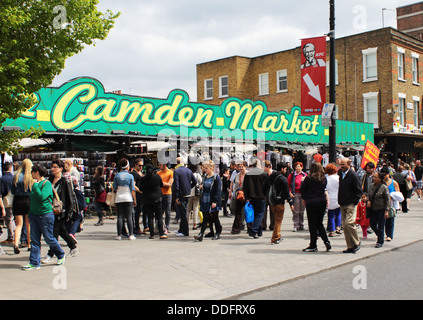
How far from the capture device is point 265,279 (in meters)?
6.72

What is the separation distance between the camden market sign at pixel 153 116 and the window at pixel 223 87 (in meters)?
14.4

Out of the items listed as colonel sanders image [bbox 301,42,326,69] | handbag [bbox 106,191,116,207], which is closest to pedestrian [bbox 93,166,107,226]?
handbag [bbox 106,191,116,207]

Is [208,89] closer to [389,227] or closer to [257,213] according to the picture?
[257,213]

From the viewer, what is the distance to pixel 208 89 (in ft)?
129

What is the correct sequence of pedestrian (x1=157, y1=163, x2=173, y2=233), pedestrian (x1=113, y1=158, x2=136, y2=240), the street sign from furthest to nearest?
1. the street sign
2. pedestrian (x1=157, y1=163, x2=173, y2=233)
3. pedestrian (x1=113, y1=158, x2=136, y2=240)

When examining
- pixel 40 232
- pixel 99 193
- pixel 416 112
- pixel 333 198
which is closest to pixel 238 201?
pixel 333 198

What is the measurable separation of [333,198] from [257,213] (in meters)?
1.79

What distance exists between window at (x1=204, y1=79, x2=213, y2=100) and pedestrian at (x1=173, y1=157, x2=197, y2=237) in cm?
2814

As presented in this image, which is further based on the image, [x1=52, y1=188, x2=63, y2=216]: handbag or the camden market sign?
the camden market sign

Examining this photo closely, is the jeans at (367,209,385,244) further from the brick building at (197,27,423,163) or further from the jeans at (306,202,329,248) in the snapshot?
the brick building at (197,27,423,163)

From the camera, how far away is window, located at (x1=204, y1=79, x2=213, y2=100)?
128 ft

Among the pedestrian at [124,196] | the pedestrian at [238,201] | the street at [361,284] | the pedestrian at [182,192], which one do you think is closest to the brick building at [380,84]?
the pedestrian at [238,201]
